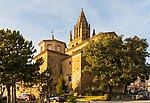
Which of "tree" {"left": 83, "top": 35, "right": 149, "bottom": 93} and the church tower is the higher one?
the church tower

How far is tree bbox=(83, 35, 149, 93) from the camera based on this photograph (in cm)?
3659

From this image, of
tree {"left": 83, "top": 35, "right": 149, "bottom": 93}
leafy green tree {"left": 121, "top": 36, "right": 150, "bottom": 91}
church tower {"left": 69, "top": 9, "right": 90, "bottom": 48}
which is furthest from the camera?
church tower {"left": 69, "top": 9, "right": 90, "bottom": 48}

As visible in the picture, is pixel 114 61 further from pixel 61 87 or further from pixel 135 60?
pixel 61 87

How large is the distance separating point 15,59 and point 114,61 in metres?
16.8

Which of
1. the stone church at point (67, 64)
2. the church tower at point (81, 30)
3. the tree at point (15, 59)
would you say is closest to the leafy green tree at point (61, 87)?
the stone church at point (67, 64)

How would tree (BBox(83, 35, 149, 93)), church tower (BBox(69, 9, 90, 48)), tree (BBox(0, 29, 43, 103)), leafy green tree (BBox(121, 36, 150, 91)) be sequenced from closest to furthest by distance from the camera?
tree (BBox(0, 29, 43, 103)) → leafy green tree (BBox(121, 36, 150, 91)) → tree (BBox(83, 35, 149, 93)) → church tower (BBox(69, 9, 90, 48))

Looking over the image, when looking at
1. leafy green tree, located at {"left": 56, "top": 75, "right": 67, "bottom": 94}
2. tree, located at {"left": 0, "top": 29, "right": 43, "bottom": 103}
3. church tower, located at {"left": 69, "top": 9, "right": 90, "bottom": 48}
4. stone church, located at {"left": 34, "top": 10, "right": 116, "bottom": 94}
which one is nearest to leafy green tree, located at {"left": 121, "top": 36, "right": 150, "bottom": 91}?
stone church, located at {"left": 34, "top": 10, "right": 116, "bottom": 94}

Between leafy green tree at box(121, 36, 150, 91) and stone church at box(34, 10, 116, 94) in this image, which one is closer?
leafy green tree at box(121, 36, 150, 91)

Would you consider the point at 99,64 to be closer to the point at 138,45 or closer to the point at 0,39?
the point at 138,45

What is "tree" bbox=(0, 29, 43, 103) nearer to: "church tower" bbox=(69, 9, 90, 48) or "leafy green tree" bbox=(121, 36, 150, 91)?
"leafy green tree" bbox=(121, 36, 150, 91)

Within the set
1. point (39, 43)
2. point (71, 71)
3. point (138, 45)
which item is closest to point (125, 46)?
point (138, 45)

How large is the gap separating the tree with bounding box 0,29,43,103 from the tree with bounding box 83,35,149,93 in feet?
32.3

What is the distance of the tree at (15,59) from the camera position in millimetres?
29062

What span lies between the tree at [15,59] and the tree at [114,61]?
388 inches
